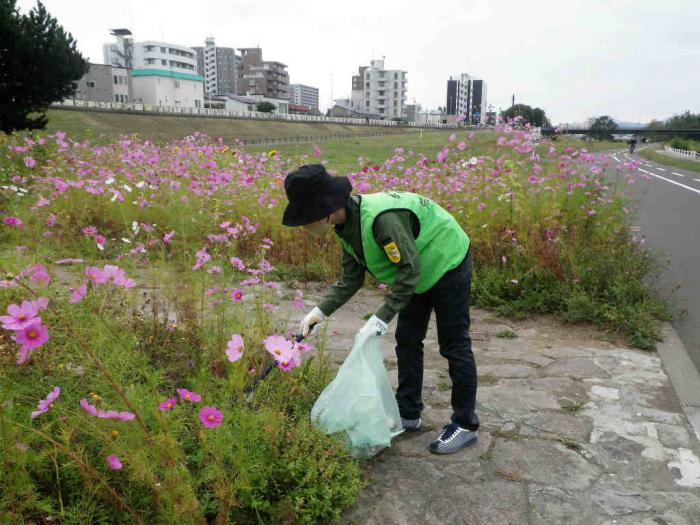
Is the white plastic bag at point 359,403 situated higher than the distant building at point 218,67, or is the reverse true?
the distant building at point 218,67

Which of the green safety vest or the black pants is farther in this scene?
the black pants

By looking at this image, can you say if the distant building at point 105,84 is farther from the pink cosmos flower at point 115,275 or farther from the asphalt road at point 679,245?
the pink cosmos flower at point 115,275

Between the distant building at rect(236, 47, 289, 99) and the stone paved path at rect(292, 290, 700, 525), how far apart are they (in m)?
100

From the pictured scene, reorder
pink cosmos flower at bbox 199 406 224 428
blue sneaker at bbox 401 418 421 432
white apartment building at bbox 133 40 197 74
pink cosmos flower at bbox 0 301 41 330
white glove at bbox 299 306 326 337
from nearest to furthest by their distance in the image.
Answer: pink cosmos flower at bbox 0 301 41 330 < pink cosmos flower at bbox 199 406 224 428 < white glove at bbox 299 306 326 337 < blue sneaker at bbox 401 418 421 432 < white apartment building at bbox 133 40 197 74

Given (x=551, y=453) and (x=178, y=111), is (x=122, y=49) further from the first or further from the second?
(x=551, y=453)

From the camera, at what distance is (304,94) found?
6093 inches

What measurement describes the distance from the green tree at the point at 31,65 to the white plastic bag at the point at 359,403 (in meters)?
18.7

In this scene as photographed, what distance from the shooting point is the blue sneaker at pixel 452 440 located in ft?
8.43

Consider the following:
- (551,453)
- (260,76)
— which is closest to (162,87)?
(260,76)

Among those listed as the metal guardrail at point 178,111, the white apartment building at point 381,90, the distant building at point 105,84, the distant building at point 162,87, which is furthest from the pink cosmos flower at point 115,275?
the white apartment building at point 381,90

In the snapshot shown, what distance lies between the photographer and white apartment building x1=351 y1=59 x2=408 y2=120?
109m

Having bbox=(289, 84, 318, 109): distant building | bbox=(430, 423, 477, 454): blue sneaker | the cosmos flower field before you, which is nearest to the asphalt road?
the cosmos flower field

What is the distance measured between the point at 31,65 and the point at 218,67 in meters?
119

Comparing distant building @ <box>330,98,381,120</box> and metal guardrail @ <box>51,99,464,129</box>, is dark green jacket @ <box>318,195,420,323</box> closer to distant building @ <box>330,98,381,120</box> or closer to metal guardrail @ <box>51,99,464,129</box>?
metal guardrail @ <box>51,99,464,129</box>
